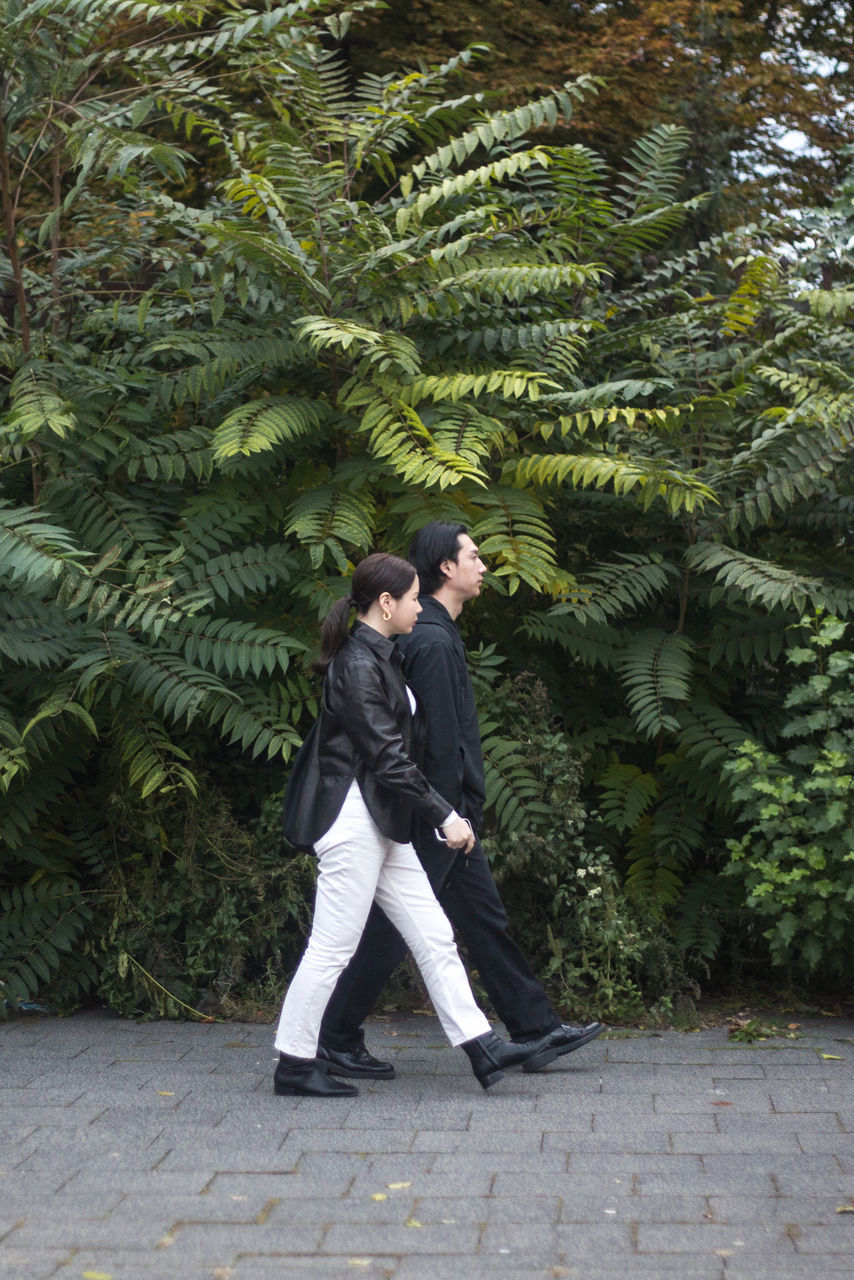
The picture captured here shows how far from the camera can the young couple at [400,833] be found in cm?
500

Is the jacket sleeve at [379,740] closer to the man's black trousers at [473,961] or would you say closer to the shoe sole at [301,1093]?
the man's black trousers at [473,961]

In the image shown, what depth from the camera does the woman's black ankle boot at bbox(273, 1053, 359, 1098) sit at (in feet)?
16.7

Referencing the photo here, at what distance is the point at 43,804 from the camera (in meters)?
6.23

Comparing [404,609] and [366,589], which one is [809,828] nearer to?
[404,609]

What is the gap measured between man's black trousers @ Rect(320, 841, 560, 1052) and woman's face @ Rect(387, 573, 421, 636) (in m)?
0.90

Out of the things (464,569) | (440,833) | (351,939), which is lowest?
(351,939)

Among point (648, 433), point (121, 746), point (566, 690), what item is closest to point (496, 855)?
point (566, 690)

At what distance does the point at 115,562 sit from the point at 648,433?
8.64ft

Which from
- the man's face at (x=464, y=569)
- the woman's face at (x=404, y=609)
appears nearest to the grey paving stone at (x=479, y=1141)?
the woman's face at (x=404, y=609)

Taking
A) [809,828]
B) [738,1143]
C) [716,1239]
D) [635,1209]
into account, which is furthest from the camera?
[809,828]

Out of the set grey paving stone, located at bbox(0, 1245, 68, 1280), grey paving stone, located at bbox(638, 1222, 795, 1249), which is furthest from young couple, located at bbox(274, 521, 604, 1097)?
grey paving stone, located at bbox(0, 1245, 68, 1280)

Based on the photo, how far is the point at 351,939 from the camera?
16.6ft

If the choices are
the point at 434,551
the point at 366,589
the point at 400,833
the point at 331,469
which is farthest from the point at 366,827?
the point at 331,469

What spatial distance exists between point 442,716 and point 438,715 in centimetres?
2
